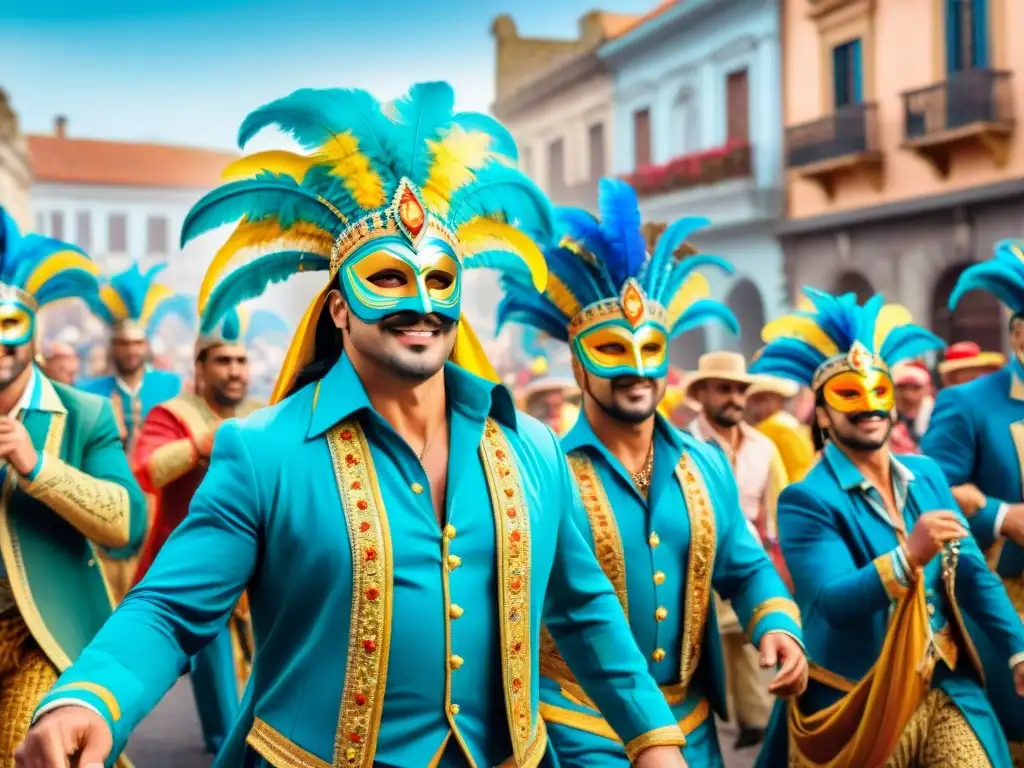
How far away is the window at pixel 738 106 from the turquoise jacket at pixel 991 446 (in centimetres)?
1404

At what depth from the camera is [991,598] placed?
4.91 metres

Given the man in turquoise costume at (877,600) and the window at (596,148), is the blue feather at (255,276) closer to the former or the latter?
the man in turquoise costume at (877,600)

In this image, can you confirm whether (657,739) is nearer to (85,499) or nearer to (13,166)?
(85,499)

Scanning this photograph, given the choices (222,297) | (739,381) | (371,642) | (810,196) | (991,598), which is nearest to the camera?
(371,642)

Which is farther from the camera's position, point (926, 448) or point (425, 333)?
point (926, 448)

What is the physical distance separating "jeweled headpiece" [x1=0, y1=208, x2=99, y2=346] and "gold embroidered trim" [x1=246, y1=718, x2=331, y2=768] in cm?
236

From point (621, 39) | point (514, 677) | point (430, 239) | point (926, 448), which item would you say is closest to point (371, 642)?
point (514, 677)

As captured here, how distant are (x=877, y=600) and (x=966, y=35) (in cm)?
1181

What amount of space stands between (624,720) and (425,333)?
89 centimetres

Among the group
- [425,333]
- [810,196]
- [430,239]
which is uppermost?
[810,196]

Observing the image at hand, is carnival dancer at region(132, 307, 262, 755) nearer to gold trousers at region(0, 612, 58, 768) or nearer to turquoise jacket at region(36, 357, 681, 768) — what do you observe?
gold trousers at region(0, 612, 58, 768)

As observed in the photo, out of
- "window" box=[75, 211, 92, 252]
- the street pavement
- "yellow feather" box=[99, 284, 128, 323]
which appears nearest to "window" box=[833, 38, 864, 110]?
"yellow feather" box=[99, 284, 128, 323]

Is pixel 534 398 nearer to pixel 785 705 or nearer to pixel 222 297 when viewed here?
pixel 785 705

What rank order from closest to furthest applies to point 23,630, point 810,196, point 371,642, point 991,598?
point 371,642 → point 23,630 → point 991,598 → point 810,196
